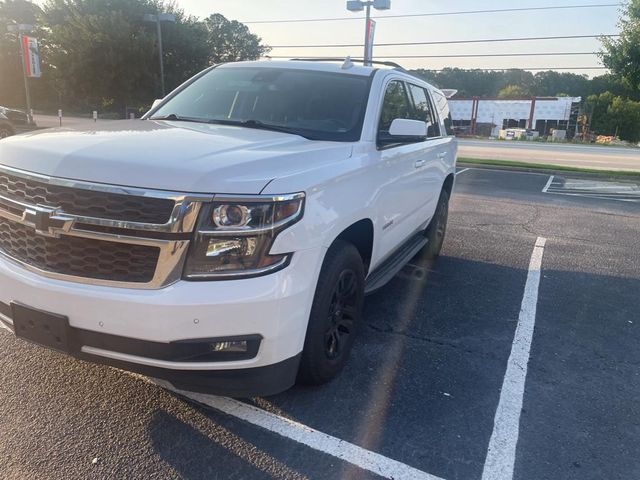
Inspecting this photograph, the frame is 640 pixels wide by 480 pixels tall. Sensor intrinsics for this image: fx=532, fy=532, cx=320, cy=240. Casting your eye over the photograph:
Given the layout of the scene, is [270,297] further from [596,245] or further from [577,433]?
[596,245]

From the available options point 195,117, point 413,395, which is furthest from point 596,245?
point 195,117

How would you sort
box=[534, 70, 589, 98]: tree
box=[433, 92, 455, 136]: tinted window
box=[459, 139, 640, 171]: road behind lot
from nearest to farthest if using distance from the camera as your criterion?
box=[433, 92, 455, 136]: tinted window < box=[459, 139, 640, 171]: road behind lot < box=[534, 70, 589, 98]: tree

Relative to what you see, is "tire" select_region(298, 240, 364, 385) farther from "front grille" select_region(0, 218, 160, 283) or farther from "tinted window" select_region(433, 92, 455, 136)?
"tinted window" select_region(433, 92, 455, 136)

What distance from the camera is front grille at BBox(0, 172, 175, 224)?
2.33 meters

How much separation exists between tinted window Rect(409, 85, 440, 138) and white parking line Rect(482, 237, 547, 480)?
199 centimetres

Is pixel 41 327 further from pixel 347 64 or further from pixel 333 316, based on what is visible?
pixel 347 64

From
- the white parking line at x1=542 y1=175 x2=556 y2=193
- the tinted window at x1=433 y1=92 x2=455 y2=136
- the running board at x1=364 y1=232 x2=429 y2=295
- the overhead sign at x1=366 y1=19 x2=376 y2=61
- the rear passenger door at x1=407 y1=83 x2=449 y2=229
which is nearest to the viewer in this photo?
the running board at x1=364 y1=232 x2=429 y2=295

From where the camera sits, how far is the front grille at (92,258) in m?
2.38

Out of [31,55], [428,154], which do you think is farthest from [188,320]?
[31,55]

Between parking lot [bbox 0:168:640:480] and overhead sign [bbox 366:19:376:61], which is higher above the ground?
overhead sign [bbox 366:19:376:61]

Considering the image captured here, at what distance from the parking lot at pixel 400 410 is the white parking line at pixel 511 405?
10 mm

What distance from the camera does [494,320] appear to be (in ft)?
14.7

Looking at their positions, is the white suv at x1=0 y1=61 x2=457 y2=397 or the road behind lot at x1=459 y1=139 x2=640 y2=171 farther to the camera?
the road behind lot at x1=459 y1=139 x2=640 y2=171

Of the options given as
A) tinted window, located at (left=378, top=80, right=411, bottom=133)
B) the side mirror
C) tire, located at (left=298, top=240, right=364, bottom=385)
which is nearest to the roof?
tinted window, located at (left=378, top=80, right=411, bottom=133)
